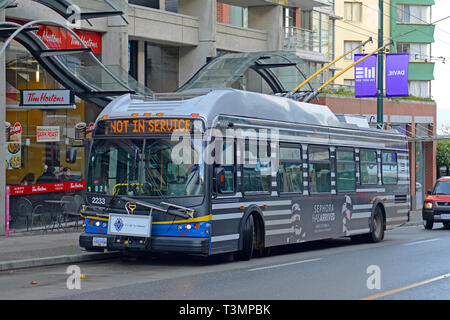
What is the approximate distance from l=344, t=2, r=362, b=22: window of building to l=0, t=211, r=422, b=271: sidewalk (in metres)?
46.3

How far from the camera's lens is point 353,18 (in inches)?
2552

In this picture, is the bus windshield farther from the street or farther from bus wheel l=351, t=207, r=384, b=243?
bus wheel l=351, t=207, r=384, b=243

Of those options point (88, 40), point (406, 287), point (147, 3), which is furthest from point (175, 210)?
point (147, 3)

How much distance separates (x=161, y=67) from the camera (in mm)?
31438

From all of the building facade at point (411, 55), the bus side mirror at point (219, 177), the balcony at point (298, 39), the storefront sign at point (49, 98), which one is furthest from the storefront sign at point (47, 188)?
the building facade at point (411, 55)

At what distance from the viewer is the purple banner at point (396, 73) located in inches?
1319

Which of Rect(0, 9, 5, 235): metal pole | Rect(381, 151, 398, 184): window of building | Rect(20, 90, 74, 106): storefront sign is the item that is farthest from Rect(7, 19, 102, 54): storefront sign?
Rect(381, 151, 398, 184): window of building

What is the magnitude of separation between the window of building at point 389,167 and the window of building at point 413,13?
3990 cm

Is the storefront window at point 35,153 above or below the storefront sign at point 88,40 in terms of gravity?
below

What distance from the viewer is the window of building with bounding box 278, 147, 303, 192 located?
18.1m

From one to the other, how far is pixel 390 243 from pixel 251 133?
290 inches

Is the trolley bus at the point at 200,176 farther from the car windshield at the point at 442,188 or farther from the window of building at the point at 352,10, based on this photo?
the window of building at the point at 352,10

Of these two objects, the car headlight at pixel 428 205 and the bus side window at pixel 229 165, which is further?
the car headlight at pixel 428 205
